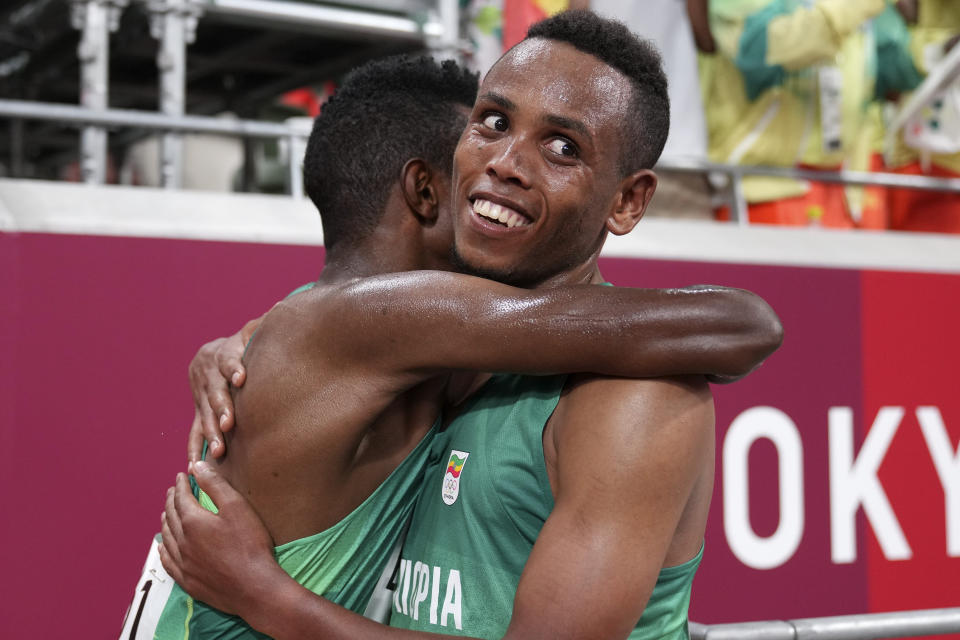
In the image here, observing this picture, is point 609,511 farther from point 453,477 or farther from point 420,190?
point 420,190

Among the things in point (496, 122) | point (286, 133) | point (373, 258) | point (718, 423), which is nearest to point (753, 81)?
point (718, 423)

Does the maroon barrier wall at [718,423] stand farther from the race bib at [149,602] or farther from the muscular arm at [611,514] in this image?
the muscular arm at [611,514]

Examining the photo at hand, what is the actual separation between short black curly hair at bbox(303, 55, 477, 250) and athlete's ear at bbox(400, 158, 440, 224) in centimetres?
1

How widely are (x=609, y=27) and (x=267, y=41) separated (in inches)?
117

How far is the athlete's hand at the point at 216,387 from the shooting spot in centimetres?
167

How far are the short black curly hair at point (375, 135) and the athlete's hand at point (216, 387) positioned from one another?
26 centimetres

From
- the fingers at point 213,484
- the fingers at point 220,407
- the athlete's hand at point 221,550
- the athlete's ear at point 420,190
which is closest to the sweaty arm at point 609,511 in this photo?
the athlete's hand at point 221,550

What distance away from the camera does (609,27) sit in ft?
5.05

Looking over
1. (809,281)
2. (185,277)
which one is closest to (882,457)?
(809,281)

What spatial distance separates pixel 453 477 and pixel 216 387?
0.48 metres

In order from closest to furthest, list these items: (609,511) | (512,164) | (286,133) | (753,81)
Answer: (609,511) → (512,164) → (286,133) → (753,81)

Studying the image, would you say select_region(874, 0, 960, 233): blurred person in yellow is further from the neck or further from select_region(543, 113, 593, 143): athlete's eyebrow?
select_region(543, 113, 593, 143): athlete's eyebrow

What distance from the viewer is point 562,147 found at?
1.52 m

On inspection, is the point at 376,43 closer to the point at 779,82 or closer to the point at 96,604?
the point at 779,82
